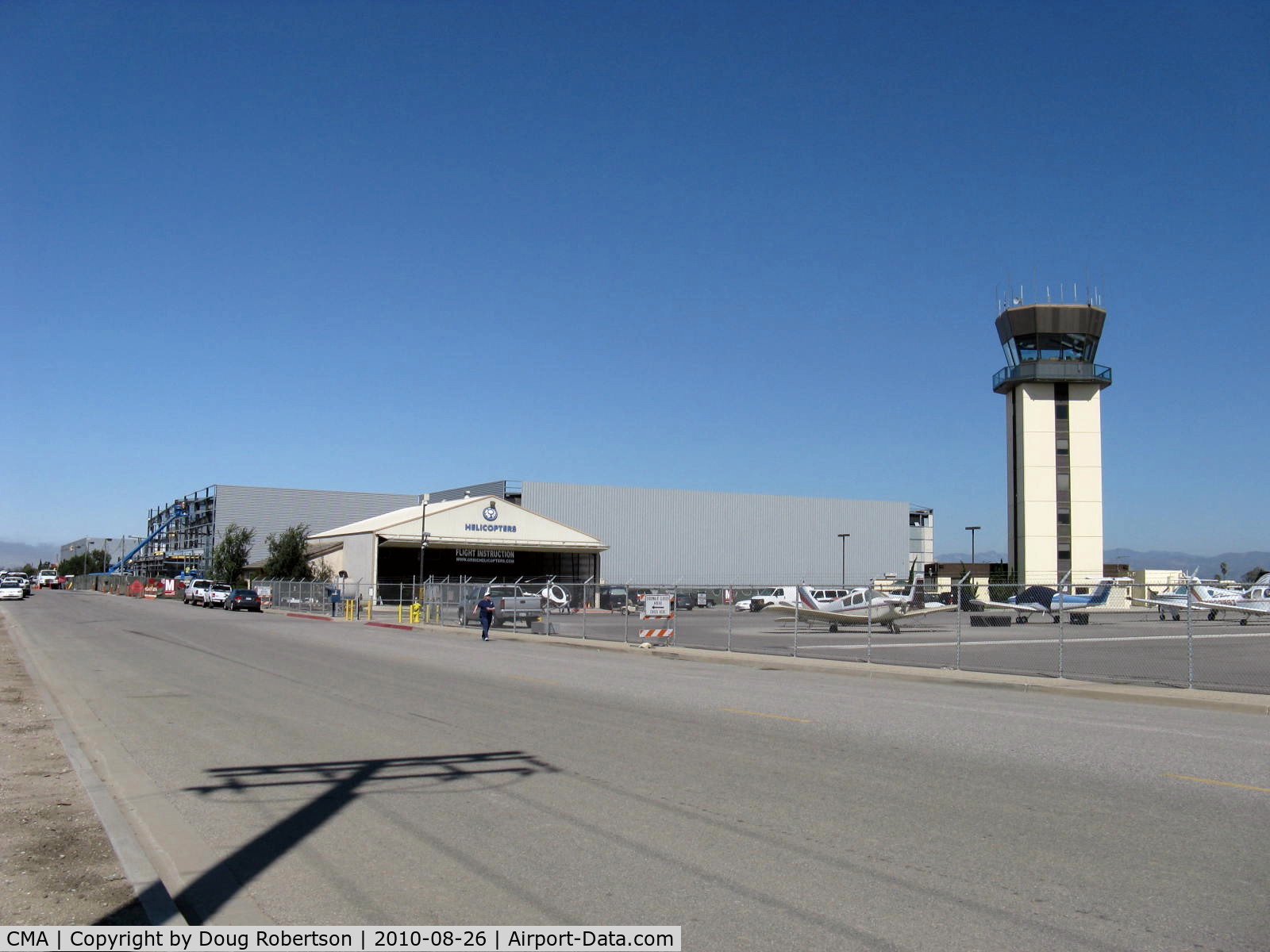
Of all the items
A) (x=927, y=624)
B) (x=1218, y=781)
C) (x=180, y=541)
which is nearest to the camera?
(x=1218, y=781)

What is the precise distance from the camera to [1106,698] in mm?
18328

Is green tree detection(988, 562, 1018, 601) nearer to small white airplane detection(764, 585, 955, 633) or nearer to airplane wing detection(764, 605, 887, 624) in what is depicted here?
small white airplane detection(764, 585, 955, 633)

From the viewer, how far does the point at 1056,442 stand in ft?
257

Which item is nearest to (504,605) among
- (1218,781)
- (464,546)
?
(464,546)

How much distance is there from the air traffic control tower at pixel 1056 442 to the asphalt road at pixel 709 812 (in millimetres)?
64119

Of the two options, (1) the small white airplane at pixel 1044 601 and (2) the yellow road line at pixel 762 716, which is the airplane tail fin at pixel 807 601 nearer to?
(1) the small white airplane at pixel 1044 601

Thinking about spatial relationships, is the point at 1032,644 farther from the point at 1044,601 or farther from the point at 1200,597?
the point at 1200,597

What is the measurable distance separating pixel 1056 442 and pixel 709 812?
7700 cm

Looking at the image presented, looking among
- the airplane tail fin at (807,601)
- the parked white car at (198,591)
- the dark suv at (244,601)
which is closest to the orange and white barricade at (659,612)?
the airplane tail fin at (807,601)

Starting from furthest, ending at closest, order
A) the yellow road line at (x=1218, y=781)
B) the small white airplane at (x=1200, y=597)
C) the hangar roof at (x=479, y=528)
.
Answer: the hangar roof at (x=479, y=528) → the small white airplane at (x=1200, y=597) → the yellow road line at (x=1218, y=781)

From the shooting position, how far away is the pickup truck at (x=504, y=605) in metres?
42.1

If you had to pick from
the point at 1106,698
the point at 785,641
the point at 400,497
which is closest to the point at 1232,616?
the point at 785,641

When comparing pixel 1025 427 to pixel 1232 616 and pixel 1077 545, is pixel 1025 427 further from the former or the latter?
pixel 1232 616

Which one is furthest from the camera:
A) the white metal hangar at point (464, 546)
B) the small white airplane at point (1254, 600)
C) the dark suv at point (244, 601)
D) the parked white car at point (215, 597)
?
the white metal hangar at point (464, 546)
